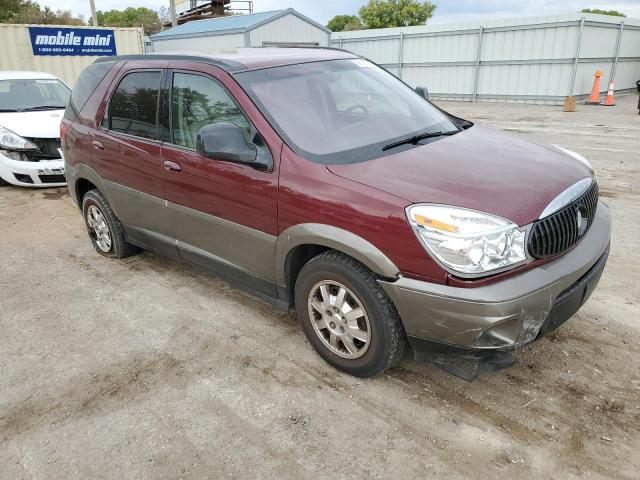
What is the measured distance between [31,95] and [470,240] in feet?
27.6

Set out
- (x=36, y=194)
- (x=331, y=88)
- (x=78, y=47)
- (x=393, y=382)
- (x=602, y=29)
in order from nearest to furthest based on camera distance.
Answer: (x=393, y=382)
(x=331, y=88)
(x=36, y=194)
(x=78, y=47)
(x=602, y=29)

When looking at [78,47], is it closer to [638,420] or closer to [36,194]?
[36,194]

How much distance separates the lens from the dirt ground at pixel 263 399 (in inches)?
94.1

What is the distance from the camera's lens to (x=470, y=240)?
2.33m

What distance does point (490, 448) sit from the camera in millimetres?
2430

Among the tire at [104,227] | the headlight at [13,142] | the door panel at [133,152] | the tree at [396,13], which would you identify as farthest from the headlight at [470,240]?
the tree at [396,13]

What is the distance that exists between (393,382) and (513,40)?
60.0 ft

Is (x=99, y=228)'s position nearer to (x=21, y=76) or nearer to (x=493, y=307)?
(x=493, y=307)

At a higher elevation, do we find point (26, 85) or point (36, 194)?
point (26, 85)

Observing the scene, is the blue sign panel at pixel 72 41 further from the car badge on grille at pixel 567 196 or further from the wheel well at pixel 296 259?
the car badge on grille at pixel 567 196

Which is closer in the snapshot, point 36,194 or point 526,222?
point 526,222

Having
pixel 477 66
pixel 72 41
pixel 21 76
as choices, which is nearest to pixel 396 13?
pixel 477 66

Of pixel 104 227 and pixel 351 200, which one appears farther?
pixel 104 227

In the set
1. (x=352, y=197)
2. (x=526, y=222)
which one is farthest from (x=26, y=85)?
(x=526, y=222)
